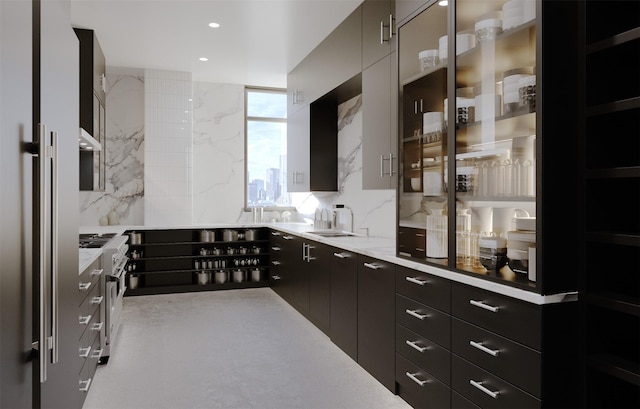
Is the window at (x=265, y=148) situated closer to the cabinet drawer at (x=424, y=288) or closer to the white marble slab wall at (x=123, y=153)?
the white marble slab wall at (x=123, y=153)

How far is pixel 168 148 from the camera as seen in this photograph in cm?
625

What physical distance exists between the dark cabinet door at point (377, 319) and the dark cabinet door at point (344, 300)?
9 centimetres

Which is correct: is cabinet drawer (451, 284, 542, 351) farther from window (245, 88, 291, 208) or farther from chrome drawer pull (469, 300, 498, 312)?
window (245, 88, 291, 208)

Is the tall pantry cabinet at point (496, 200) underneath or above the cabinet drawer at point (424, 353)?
above

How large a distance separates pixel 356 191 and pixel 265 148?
8.21 ft

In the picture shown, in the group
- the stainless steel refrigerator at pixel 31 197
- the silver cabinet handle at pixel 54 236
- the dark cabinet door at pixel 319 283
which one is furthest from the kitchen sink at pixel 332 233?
the silver cabinet handle at pixel 54 236

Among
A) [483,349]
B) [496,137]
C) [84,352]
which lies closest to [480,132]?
[496,137]

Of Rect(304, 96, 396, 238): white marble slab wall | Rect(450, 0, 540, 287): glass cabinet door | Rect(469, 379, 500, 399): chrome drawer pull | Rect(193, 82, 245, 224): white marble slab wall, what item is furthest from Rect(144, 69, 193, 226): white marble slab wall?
Rect(469, 379, 500, 399): chrome drawer pull

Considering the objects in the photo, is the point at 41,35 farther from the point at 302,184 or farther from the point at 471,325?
the point at 302,184

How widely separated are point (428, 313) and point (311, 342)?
1.64 m

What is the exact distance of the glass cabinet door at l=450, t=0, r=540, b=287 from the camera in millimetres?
1896

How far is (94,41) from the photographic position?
4.55m

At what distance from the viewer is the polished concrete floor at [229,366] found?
9.12 feet

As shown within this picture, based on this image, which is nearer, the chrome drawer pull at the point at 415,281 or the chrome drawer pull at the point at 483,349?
the chrome drawer pull at the point at 483,349
